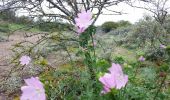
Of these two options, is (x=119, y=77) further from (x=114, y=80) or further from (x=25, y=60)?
(x=25, y=60)

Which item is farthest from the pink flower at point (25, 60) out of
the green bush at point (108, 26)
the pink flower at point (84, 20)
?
the green bush at point (108, 26)

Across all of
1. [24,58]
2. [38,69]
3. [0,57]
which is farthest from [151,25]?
[24,58]

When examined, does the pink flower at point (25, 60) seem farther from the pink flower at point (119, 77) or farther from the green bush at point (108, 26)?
the green bush at point (108, 26)

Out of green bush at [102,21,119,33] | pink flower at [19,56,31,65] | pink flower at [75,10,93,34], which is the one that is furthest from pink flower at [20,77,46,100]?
green bush at [102,21,119,33]

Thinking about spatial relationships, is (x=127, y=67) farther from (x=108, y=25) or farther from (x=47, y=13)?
(x=108, y=25)

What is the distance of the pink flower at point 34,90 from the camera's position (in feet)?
4.48

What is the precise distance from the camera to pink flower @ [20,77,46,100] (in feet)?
4.48

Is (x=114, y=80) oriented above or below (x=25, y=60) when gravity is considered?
above

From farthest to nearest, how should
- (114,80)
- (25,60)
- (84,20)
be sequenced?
(25,60) → (84,20) → (114,80)

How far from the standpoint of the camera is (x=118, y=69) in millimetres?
1314

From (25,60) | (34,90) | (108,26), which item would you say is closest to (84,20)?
(34,90)

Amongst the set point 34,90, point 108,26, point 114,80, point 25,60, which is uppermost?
point 114,80

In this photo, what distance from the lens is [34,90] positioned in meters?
1.40

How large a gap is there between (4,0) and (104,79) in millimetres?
4826
